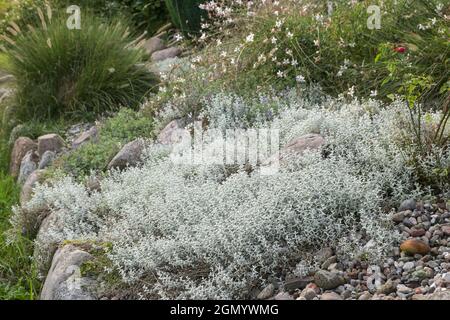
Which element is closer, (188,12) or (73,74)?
(73,74)

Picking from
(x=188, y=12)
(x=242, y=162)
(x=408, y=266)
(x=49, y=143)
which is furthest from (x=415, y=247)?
(x=188, y=12)

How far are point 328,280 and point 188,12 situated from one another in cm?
587

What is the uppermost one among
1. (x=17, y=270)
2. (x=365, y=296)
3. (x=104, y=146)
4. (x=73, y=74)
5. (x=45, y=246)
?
(x=73, y=74)

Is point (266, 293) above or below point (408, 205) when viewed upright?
below

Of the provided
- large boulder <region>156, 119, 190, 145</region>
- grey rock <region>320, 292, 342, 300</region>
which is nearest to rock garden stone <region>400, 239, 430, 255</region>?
grey rock <region>320, 292, 342, 300</region>

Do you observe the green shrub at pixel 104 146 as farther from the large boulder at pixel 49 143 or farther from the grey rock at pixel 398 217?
the grey rock at pixel 398 217

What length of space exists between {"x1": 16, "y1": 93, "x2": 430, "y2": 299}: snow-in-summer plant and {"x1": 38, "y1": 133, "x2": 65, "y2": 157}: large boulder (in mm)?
1736

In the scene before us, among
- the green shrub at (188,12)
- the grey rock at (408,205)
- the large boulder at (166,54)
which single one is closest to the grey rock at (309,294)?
the grey rock at (408,205)

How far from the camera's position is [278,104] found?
5.33 metres

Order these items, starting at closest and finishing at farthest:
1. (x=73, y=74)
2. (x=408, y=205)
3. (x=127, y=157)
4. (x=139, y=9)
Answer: (x=408, y=205) → (x=127, y=157) → (x=73, y=74) → (x=139, y=9)

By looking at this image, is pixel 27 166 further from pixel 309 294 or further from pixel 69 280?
pixel 309 294

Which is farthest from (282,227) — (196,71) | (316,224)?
(196,71)

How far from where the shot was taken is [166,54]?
852 centimetres

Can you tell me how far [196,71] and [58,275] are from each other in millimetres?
2866
